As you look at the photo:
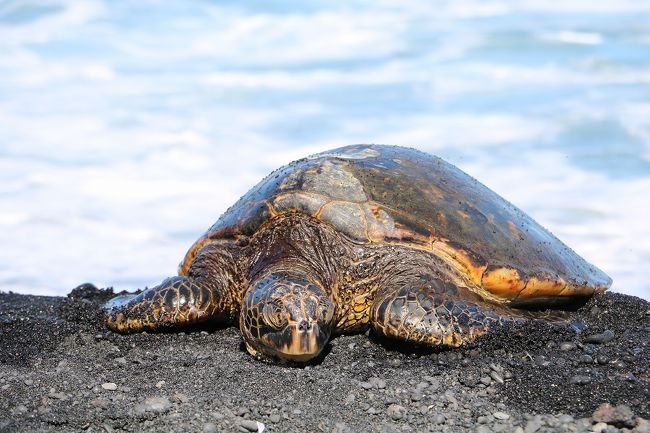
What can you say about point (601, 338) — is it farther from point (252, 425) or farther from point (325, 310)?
point (252, 425)

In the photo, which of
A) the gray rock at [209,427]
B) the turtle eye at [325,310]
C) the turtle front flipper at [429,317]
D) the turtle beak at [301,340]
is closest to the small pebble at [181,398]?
the gray rock at [209,427]

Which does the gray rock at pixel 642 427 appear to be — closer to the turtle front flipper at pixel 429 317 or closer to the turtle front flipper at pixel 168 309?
the turtle front flipper at pixel 429 317

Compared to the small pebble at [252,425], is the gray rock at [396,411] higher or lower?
higher

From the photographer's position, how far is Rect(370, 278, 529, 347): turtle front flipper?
215 inches

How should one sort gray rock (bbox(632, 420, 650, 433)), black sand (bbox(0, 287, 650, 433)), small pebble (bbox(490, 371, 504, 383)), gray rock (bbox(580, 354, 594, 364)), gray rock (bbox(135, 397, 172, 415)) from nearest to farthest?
1. gray rock (bbox(632, 420, 650, 433))
2. black sand (bbox(0, 287, 650, 433))
3. gray rock (bbox(135, 397, 172, 415))
4. small pebble (bbox(490, 371, 504, 383))
5. gray rock (bbox(580, 354, 594, 364))

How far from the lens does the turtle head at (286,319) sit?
5176 mm

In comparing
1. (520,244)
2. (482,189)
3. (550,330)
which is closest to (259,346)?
(550,330)

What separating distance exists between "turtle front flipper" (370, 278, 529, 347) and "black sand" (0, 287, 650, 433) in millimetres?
105

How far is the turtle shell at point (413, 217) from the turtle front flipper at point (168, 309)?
571 millimetres

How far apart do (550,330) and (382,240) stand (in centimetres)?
127

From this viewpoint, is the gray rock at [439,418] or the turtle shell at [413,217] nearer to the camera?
the gray rock at [439,418]

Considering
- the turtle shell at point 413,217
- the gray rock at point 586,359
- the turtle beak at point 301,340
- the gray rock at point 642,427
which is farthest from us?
the turtle shell at point 413,217

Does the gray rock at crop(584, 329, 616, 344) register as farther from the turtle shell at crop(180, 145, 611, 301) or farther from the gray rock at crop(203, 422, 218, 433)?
the gray rock at crop(203, 422, 218, 433)

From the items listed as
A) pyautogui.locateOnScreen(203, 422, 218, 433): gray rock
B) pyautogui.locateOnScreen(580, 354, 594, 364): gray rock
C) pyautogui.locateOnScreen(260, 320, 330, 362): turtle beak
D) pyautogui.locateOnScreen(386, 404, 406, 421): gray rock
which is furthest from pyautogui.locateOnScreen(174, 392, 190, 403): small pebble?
pyautogui.locateOnScreen(580, 354, 594, 364): gray rock
